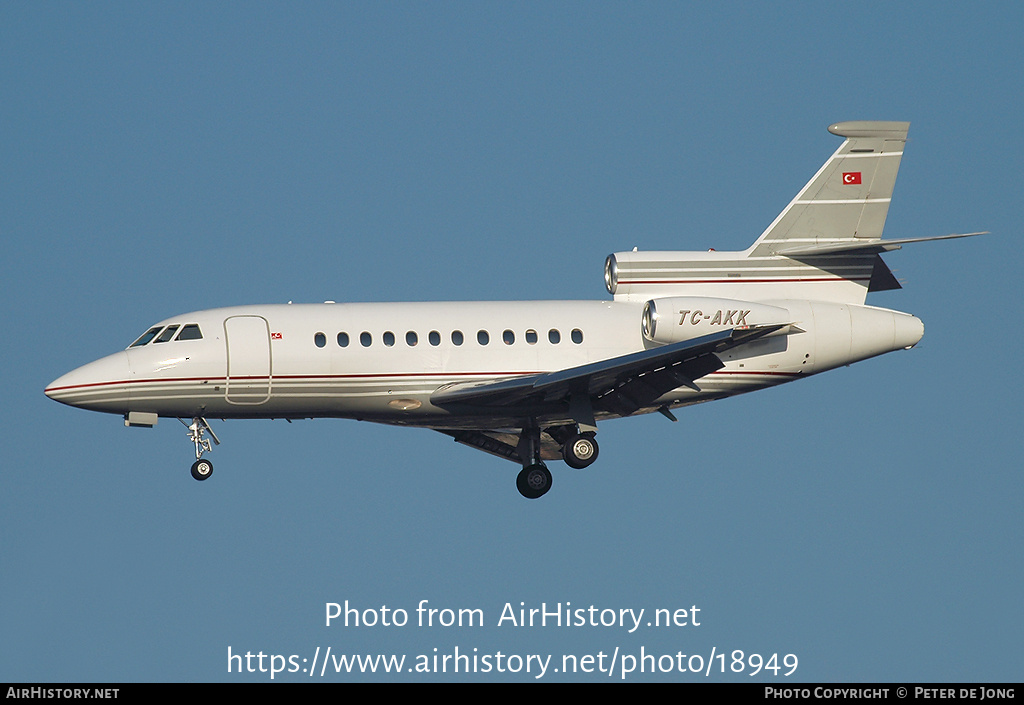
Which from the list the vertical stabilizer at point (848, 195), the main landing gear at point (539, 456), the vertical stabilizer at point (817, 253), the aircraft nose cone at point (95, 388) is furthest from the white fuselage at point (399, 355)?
the vertical stabilizer at point (848, 195)

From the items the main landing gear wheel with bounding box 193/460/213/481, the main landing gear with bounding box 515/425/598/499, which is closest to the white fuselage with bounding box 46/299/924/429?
the main landing gear with bounding box 515/425/598/499

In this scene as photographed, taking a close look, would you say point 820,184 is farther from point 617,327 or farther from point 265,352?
point 265,352

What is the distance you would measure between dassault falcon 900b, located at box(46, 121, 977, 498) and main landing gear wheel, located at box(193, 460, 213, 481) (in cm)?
3

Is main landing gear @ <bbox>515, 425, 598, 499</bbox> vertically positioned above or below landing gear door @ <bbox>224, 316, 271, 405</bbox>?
below

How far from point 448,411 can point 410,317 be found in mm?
2289

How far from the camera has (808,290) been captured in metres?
38.5

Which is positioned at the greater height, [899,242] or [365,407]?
[899,242]

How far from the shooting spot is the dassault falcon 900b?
119 feet

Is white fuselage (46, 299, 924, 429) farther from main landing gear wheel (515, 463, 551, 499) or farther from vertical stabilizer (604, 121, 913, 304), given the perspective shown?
main landing gear wheel (515, 463, 551, 499)

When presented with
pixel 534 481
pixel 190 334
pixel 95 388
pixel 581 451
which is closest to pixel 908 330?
pixel 581 451

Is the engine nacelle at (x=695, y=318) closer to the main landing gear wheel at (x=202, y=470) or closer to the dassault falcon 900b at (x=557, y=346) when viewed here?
the dassault falcon 900b at (x=557, y=346)

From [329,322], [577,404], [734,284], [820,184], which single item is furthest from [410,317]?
[820,184]

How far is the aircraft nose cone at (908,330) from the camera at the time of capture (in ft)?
124

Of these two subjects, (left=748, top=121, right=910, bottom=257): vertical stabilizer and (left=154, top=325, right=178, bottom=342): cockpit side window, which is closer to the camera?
(left=154, top=325, right=178, bottom=342): cockpit side window
